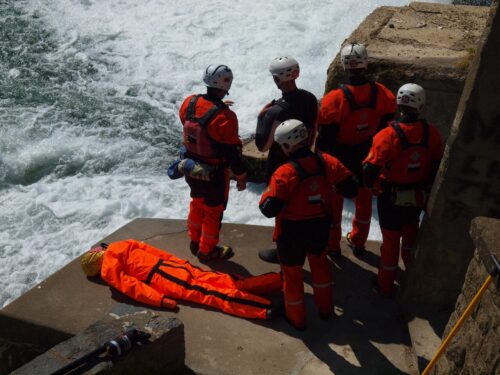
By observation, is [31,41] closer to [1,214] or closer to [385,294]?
[1,214]

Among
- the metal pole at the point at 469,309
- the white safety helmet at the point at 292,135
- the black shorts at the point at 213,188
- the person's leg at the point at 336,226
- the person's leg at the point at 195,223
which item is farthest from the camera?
the person's leg at the point at 195,223

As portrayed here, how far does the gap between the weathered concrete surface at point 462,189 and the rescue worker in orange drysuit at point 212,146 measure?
1.83m

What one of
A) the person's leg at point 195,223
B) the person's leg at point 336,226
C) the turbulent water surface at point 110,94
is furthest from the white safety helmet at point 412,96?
the turbulent water surface at point 110,94

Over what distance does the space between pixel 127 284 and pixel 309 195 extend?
6.03ft

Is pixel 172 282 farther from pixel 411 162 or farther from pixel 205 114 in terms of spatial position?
pixel 411 162

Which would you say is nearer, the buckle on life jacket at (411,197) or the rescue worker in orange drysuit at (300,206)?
the rescue worker in orange drysuit at (300,206)

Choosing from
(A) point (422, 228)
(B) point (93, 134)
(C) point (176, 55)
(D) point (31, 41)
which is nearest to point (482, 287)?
(A) point (422, 228)

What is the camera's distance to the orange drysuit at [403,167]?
5.06 metres

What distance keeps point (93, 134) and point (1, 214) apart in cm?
227

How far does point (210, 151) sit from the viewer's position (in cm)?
579

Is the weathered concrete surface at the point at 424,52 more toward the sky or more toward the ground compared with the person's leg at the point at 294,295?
more toward the sky

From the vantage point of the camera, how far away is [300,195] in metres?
4.88

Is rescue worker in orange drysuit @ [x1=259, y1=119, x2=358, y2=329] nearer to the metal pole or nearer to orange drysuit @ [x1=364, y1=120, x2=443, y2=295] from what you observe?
orange drysuit @ [x1=364, y1=120, x2=443, y2=295]

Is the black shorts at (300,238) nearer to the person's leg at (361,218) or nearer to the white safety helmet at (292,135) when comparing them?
the white safety helmet at (292,135)
